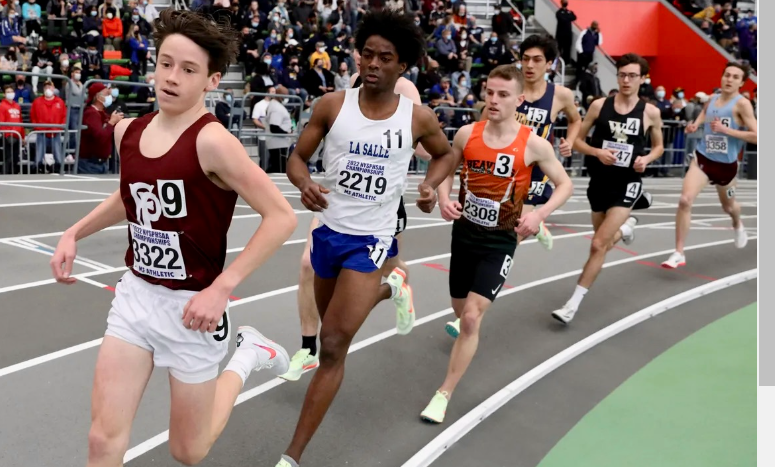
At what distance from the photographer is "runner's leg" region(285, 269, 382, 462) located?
15.0 feet

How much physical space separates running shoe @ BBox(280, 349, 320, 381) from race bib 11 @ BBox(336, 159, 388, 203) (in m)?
1.46

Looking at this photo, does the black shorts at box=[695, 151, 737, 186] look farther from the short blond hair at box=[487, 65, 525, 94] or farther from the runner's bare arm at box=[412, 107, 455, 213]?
the runner's bare arm at box=[412, 107, 455, 213]

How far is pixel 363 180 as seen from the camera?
499 cm

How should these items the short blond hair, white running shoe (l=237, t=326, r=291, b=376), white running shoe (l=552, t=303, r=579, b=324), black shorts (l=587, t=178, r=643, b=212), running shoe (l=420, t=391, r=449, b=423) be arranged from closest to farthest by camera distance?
→ white running shoe (l=237, t=326, r=291, b=376) < running shoe (l=420, t=391, r=449, b=423) < the short blond hair < white running shoe (l=552, t=303, r=579, b=324) < black shorts (l=587, t=178, r=643, b=212)

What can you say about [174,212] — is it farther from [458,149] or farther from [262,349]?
[458,149]

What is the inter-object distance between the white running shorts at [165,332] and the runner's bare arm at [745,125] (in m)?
8.19

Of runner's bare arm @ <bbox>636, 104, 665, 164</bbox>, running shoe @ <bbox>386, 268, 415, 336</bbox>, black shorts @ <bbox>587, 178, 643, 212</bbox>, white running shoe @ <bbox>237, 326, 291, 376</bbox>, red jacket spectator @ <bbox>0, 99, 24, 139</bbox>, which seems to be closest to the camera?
white running shoe @ <bbox>237, 326, 291, 376</bbox>

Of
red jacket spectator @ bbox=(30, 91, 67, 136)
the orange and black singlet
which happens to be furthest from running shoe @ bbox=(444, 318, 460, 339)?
red jacket spectator @ bbox=(30, 91, 67, 136)

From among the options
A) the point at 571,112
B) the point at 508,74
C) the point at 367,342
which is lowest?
the point at 367,342

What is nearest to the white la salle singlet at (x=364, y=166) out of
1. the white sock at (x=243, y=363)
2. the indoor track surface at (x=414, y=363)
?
the white sock at (x=243, y=363)

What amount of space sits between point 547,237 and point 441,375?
Answer: 2797 mm

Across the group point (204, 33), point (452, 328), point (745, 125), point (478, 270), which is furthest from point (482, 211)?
point (745, 125)

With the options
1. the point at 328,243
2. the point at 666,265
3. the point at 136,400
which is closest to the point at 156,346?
A: the point at 136,400

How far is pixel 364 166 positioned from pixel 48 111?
939 centimetres
